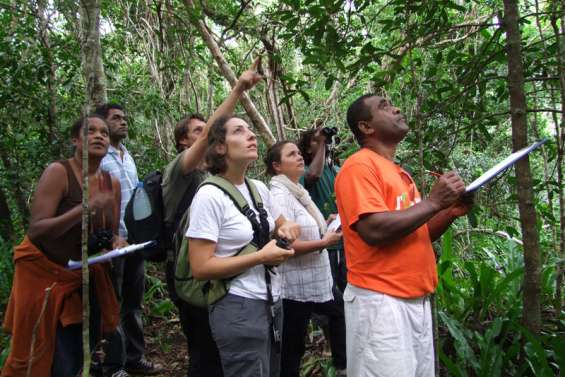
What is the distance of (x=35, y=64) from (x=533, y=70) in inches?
168

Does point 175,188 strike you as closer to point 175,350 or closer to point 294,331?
point 294,331

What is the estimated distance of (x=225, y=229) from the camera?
2199mm

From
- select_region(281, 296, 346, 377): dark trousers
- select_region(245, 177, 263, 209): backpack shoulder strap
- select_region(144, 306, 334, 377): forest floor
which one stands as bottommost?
select_region(144, 306, 334, 377): forest floor

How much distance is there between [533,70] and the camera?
3068mm

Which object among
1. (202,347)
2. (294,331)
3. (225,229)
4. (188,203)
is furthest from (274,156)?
(202,347)

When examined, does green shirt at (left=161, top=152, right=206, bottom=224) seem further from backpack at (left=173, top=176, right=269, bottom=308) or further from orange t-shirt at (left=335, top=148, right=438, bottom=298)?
orange t-shirt at (left=335, top=148, right=438, bottom=298)

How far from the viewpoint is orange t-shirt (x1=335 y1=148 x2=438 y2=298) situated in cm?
195

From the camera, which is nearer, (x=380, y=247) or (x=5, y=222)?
(x=380, y=247)

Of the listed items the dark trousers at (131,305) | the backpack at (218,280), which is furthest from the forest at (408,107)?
the backpack at (218,280)

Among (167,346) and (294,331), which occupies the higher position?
(294,331)

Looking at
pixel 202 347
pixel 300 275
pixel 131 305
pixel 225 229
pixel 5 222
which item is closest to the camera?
pixel 225 229

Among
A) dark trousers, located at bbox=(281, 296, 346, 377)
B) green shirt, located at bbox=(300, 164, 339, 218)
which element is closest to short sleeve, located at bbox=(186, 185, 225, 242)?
dark trousers, located at bbox=(281, 296, 346, 377)

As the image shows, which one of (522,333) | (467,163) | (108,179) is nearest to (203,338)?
(108,179)

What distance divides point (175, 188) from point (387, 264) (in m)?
1.37
